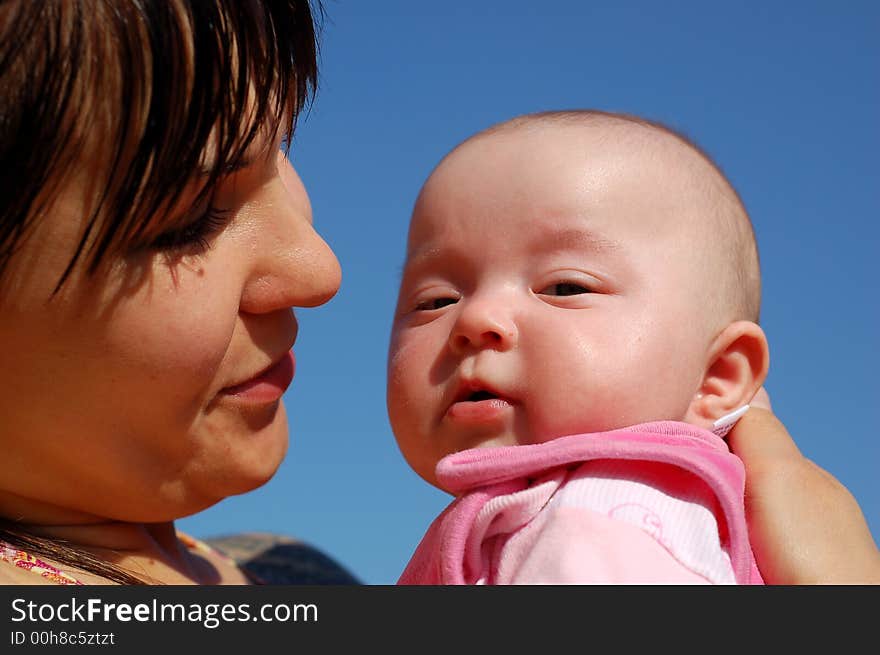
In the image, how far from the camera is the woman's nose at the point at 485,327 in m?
2.28

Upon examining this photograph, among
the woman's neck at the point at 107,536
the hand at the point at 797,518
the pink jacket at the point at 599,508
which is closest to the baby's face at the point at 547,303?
the pink jacket at the point at 599,508

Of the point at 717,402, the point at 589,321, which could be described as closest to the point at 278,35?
the point at 589,321

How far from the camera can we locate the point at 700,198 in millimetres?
2531

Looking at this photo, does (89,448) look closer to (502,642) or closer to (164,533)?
(164,533)

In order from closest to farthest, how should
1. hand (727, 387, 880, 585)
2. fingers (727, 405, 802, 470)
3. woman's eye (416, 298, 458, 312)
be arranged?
hand (727, 387, 880, 585) → fingers (727, 405, 802, 470) → woman's eye (416, 298, 458, 312)

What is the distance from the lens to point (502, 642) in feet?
6.45

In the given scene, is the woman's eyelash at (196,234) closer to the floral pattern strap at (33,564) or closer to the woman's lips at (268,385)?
the woman's lips at (268,385)

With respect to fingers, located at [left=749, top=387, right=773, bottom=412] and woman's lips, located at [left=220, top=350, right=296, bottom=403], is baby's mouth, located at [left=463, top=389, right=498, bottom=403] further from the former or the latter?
fingers, located at [left=749, top=387, right=773, bottom=412]

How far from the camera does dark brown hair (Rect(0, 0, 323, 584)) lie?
6.37 feet

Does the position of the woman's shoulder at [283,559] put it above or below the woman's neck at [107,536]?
above

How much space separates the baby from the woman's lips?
0.99ft

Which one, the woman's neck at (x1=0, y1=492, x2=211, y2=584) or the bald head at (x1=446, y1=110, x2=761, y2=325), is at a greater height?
the bald head at (x1=446, y1=110, x2=761, y2=325)

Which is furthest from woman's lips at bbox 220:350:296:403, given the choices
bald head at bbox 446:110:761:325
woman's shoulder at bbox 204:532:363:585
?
woman's shoulder at bbox 204:532:363:585

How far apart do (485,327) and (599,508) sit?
511mm
